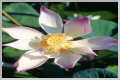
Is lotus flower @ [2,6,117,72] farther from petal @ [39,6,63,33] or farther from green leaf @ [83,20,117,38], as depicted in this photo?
green leaf @ [83,20,117,38]

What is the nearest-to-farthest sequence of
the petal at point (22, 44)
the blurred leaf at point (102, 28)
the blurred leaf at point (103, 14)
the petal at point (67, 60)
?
the petal at point (67, 60) → the petal at point (22, 44) → the blurred leaf at point (102, 28) → the blurred leaf at point (103, 14)

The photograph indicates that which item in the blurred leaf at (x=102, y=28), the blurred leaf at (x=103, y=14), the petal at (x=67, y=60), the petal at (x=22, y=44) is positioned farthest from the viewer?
the blurred leaf at (x=103, y=14)

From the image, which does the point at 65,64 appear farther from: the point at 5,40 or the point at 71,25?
the point at 5,40

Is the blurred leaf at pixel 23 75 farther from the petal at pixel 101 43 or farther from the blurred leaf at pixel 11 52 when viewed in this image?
the petal at pixel 101 43

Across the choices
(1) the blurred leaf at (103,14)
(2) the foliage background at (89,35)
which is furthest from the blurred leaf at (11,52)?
(1) the blurred leaf at (103,14)

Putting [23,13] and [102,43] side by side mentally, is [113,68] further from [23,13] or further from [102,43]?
[23,13]

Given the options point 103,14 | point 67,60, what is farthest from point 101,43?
point 103,14

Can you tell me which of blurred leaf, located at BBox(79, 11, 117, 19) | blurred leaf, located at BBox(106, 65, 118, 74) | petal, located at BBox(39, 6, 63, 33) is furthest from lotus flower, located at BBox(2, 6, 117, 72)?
blurred leaf, located at BBox(79, 11, 117, 19)

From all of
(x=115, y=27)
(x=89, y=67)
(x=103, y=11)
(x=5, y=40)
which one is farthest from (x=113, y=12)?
(x=5, y=40)
